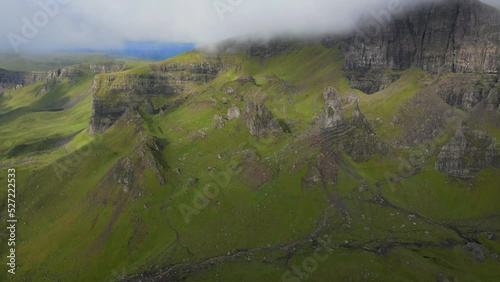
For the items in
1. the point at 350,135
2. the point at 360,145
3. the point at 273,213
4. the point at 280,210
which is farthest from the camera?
the point at 350,135

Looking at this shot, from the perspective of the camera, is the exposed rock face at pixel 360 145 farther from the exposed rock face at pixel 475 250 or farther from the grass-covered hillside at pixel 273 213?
the exposed rock face at pixel 475 250

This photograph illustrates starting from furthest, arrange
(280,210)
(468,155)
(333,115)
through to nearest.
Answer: (333,115) → (468,155) → (280,210)

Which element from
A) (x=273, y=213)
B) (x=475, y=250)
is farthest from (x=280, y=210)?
(x=475, y=250)

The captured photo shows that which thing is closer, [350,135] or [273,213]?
[273,213]

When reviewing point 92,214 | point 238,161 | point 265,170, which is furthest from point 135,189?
point 265,170

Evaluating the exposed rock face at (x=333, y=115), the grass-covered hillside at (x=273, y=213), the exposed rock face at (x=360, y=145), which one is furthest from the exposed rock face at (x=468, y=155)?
the exposed rock face at (x=333, y=115)

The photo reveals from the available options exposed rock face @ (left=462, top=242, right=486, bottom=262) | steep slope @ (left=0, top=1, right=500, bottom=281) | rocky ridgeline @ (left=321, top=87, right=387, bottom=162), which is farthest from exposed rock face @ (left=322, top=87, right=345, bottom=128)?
exposed rock face @ (left=462, top=242, right=486, bottom=262)

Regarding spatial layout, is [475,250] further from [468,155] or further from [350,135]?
[350,135]

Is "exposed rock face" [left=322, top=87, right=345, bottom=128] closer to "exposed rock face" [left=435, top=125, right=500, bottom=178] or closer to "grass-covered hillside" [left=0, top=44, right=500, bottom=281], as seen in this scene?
"grass-covered hillside" [left=0, top=44, right=500, bottom=281]

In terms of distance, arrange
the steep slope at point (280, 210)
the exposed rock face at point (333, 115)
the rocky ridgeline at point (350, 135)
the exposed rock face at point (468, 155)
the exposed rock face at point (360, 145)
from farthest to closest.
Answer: the exposed rock face at point (333, 115) < the rocky ridgeline at point (350, 135) < the exposed rock face at point (360, 145) < the exposed rock face at point (468, 155) < the steep slope at point (280, 210)
